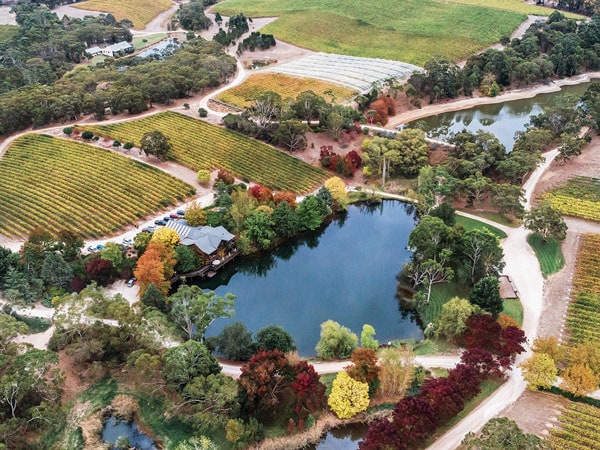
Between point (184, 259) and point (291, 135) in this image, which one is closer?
point (184, 259)

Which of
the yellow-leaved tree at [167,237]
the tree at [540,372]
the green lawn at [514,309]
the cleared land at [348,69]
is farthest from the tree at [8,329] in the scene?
the cleared land at [348,69]

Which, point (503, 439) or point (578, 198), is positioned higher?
point (578, 198)

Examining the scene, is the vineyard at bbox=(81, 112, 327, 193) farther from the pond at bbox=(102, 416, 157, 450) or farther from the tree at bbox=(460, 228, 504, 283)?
the pond at bbox=(102, 416, 157, 450)

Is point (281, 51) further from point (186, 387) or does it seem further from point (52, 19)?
point (186, 387)

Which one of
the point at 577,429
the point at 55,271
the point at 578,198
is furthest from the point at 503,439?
the point at 578,198

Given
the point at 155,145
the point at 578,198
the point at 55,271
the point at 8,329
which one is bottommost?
the point at 8,329

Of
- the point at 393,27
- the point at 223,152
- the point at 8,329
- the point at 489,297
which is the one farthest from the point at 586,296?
the point at 393,27

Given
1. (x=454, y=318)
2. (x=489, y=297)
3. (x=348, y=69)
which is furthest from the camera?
(x=348, y=69)

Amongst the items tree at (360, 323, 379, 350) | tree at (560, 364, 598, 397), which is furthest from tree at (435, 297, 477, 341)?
Answer: tree at (560, 364, 598, 397)

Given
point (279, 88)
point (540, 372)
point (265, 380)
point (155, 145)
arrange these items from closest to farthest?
point (265, 380) → point (540, 372) → point (155, 145) → point (279, 88)

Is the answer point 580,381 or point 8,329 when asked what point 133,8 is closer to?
point 8,329
